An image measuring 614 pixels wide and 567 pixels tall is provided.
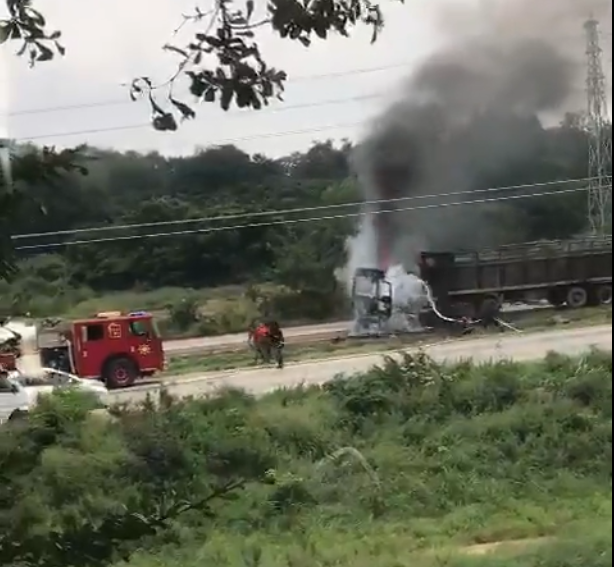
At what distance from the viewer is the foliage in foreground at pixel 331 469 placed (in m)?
1.10

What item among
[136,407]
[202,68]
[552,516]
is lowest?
[552,516]

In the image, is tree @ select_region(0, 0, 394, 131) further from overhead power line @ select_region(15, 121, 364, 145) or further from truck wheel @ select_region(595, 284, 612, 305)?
truck wheel @ select_region(595, 284, 612, 305)

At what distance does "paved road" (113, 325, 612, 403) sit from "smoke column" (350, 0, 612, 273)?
11cm

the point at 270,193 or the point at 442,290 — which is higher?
the point at 270,193

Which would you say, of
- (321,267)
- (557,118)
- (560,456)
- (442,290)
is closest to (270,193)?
(321,267)

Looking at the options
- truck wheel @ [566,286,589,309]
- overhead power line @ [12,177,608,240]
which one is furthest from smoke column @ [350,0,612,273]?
truck wheel @ [566,286,589,309]

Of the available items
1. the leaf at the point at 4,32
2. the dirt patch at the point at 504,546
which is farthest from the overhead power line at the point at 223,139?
the dirt patch at the point at 504,546

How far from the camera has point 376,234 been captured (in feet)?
3.64

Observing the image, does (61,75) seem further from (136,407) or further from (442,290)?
(442,290)

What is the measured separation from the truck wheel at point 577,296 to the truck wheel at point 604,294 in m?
0.01

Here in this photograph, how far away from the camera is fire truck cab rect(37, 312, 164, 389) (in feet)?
3.59

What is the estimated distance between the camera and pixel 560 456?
1111 millimetres

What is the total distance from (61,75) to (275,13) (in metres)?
0.24

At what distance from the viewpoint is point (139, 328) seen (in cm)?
110
